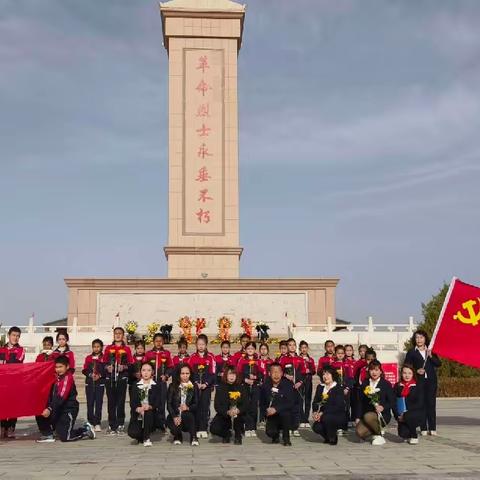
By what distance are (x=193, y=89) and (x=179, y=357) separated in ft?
73.9

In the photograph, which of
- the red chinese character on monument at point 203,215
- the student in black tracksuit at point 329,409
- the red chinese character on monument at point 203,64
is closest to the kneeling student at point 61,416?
the student in black tracksuit at point 329,409

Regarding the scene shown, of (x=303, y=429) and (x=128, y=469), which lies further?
(x=303, y=429)

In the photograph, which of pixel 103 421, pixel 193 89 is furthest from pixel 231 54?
pixel 103 421

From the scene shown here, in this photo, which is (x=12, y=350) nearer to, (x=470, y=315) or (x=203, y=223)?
(x=470, y=315)

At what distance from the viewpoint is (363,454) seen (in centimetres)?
739

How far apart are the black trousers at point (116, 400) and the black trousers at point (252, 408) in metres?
2.01

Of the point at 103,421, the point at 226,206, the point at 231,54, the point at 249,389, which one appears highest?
the point at 231,54

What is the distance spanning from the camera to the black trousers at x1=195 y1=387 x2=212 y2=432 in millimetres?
9156

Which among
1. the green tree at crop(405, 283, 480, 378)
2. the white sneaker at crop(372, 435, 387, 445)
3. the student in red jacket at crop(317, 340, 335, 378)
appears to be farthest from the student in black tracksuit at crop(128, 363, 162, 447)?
the green tree at crop(405, 283, 480, 378)

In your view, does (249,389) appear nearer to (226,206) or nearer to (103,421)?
(103,421)

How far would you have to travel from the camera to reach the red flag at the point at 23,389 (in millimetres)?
8953

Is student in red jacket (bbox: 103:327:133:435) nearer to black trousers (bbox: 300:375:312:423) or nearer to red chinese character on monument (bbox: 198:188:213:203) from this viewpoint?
black trousers (bbox: 300:375:312:423)

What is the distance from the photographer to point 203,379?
381 inches

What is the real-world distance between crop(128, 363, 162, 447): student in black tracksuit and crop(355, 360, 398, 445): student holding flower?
2790 mm
